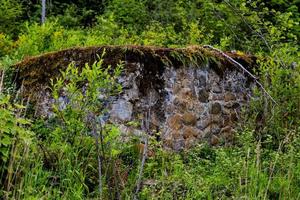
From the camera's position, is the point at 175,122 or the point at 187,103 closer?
the point at 175,122

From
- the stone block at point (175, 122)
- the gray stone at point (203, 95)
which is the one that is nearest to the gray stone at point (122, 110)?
the stone block at point (175, 122)

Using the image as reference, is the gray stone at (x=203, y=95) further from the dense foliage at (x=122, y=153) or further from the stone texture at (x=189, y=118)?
the dense foliage at (x=122, y=153)

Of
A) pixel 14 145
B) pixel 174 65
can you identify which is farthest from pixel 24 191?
pixel 174 65

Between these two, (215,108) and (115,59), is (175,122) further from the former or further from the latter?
(115,59)

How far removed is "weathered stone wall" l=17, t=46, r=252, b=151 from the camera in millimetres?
6305

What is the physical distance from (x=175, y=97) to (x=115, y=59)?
0.84 m

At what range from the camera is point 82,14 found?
1488 cm

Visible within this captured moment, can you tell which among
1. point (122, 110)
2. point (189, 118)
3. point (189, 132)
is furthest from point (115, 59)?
point (189, 132)

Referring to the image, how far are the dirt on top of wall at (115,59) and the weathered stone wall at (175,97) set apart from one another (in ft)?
0.04

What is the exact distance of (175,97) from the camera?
21.5 feet

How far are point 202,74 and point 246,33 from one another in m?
4.60

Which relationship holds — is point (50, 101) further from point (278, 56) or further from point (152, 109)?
point (278, 56)

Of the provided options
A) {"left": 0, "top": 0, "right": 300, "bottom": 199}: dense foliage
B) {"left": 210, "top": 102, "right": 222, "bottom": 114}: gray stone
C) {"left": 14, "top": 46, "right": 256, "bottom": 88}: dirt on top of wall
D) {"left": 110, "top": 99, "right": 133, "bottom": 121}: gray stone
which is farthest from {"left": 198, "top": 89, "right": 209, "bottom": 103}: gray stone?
{"left": 110, "top": 99, "right": 133, "bottom": 121}: gray stone

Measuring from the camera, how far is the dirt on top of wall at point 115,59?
6.39 metres
